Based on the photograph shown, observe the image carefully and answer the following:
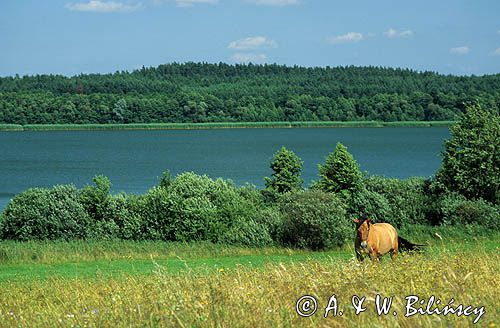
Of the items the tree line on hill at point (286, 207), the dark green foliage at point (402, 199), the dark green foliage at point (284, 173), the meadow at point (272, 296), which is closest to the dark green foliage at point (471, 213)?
the tree line on hill at point (286, 207)

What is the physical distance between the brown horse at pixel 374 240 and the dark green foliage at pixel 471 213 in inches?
580

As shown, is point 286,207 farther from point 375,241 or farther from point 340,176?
point 375,241

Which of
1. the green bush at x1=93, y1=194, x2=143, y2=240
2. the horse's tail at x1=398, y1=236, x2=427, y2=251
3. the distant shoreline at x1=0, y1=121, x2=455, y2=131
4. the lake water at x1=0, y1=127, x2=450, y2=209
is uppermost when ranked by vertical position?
the horse's tail at x1=398, y1=236, x2=427, y2=251

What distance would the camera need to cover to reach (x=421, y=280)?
9.71 meters

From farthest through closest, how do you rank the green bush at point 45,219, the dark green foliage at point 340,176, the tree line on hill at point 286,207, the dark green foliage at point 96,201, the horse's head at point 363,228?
1. the dark green foliage at point 340,176
2. the dark green foliage at point 96,201
3. the green bush at point 45,219
4. the tree line on hill at point 286,207
5. the horse's head at point 363,228

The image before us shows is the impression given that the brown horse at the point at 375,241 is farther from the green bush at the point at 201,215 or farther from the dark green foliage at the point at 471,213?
the dark green foliage at the point at 471,213

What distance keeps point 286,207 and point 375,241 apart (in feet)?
43.5

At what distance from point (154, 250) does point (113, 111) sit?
159973 millimetres

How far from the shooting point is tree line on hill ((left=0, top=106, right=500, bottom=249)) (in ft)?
92.5

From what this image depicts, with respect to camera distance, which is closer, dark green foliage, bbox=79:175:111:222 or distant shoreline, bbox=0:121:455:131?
dark green foliage, bbox=79:175:111:222

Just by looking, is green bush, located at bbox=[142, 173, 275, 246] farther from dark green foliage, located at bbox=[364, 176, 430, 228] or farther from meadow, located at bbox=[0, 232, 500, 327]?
meadow, located at bbox=[0, 232, 500, 327]

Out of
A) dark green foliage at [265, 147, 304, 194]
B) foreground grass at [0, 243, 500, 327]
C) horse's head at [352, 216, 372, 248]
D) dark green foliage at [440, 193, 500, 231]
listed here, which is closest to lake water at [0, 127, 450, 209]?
dark green foliage at [265, 147, 304, 194]

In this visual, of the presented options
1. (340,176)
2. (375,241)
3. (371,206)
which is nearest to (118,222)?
(340,176)

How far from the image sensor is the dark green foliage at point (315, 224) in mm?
27453
